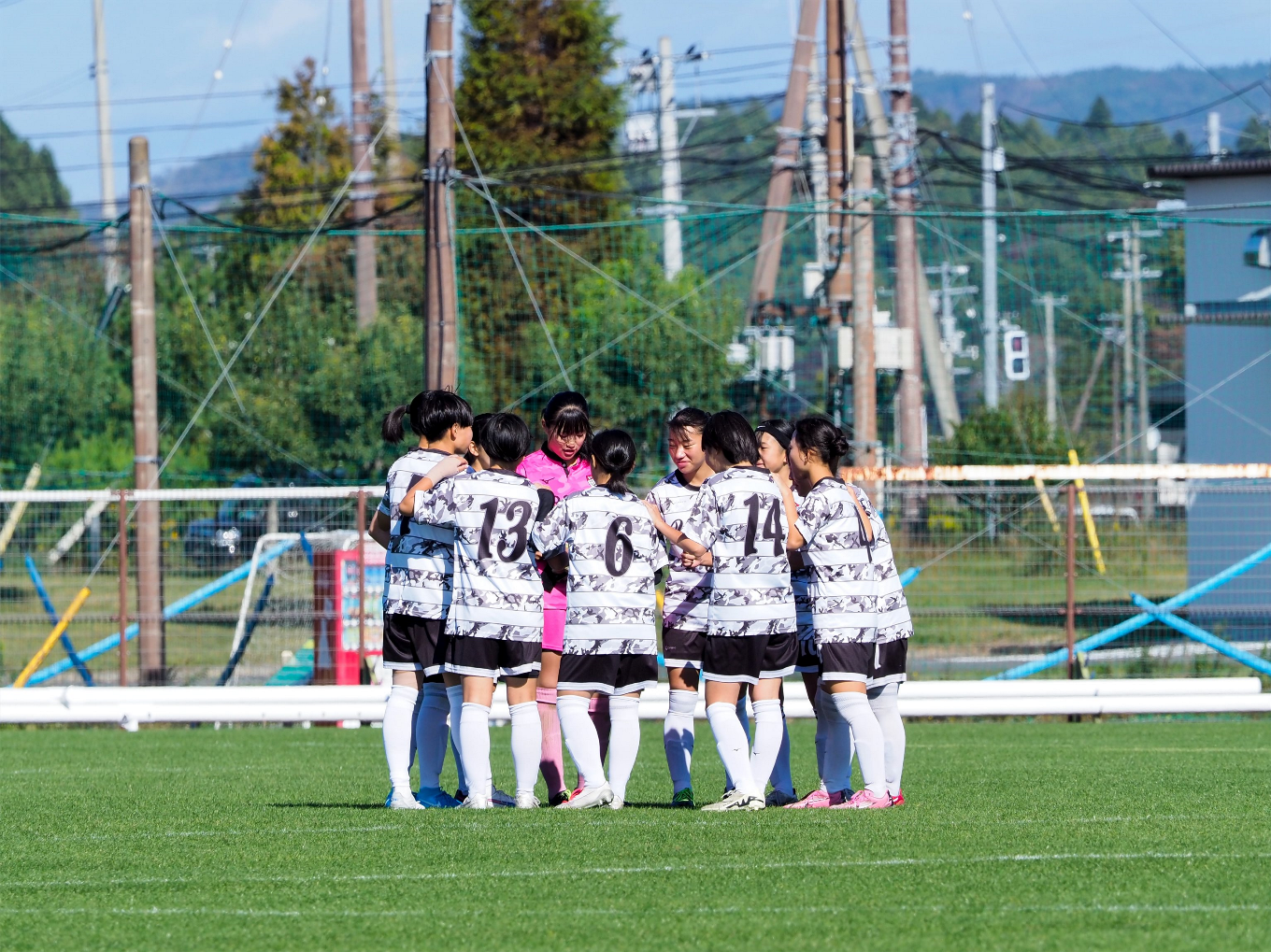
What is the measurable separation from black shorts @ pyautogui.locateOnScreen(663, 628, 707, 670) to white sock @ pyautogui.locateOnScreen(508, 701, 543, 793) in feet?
1.99

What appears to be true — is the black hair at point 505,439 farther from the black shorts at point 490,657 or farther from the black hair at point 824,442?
the black hair at point 824,442

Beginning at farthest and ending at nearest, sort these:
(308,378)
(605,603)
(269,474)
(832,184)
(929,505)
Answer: (308,378), (269,474), (832,184), (929,505), (605,603)

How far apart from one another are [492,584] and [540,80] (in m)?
30.8

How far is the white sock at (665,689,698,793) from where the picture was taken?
708 cm

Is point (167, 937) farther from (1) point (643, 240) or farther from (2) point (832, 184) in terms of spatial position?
(1) point (643, 240)

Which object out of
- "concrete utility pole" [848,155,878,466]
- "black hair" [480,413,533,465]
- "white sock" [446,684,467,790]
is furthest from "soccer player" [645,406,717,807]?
"concrete utility pole" [848,155,878,466]

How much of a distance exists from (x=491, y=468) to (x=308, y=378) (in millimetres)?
22553

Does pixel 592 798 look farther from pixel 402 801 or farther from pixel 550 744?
pixel 402 801

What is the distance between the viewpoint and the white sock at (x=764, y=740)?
22.7 feet

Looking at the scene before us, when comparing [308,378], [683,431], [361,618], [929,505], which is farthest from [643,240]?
[683,431]

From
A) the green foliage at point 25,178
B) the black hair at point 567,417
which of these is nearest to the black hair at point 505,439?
the black hair at point 567,417

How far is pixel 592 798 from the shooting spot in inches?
274

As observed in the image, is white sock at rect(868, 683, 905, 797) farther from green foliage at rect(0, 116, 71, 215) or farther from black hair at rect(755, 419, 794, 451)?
green foliage at rect(0, 116, 71, 215)

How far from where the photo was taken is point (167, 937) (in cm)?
445
